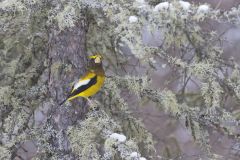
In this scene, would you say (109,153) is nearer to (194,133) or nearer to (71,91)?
(71,91)

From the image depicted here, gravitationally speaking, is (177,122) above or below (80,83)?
below

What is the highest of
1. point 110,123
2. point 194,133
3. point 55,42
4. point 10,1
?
point 10,1

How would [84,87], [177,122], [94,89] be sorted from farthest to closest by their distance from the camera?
[177,122] < [94,89] < [84,87]

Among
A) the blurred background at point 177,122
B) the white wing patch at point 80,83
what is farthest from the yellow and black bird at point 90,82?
the blurred background at point 177,122

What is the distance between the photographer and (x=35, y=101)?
4.15 m

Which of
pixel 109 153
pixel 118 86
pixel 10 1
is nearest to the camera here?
pixel 109 153

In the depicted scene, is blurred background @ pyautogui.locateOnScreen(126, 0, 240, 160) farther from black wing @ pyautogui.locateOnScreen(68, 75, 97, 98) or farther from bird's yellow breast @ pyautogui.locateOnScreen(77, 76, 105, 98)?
black wing @ pyautogui.locateOnScreen(68, 75, 97, 98)

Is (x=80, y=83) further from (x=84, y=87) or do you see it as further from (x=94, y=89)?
(x=94, y=89)

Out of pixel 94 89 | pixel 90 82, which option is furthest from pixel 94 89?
pixel 90 82

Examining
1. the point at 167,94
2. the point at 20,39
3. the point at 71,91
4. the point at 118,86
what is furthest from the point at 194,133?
the point at 20,39

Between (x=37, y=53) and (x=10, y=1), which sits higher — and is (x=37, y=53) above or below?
below

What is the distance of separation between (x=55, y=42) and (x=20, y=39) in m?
0.52

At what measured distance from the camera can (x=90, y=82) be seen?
151 inches

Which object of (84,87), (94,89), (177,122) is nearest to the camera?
(84,87)
